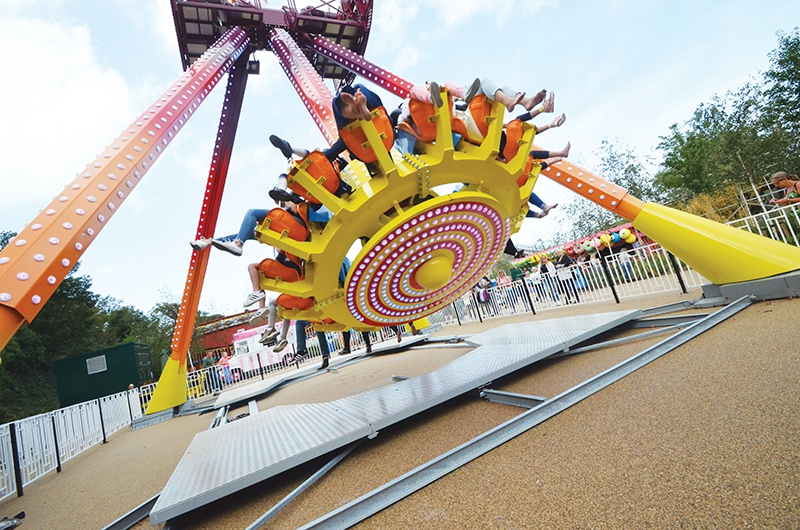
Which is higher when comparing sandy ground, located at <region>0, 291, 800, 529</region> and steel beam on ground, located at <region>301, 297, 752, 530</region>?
steel beam on ground, located at <region>301, 297, 752, 530</region>

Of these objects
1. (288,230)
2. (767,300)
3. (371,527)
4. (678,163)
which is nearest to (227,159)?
(288,230)

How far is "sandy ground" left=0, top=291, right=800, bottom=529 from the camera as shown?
4.74 ft

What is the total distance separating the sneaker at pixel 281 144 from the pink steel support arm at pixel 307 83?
2.10 m

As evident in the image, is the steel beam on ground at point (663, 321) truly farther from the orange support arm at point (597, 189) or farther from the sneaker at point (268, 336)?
the sneaker at point (268, 336)

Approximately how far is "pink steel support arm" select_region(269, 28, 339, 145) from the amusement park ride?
4cm

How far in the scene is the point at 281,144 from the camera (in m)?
2.25

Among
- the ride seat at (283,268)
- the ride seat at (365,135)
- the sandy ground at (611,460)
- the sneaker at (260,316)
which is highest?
the ride seat at (365,135)

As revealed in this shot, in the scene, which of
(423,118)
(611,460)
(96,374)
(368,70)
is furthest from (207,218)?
(96,374)

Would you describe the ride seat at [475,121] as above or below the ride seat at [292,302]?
above

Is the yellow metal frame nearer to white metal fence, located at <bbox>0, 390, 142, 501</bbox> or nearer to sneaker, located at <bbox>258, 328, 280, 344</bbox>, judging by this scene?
sneaker, located at <bbox>258, 328, 280, 344</bbox>

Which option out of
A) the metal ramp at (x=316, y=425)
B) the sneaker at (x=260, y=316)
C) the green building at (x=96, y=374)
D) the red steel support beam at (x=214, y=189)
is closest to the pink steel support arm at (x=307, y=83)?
the red steel support beam at (x=214, y=189)

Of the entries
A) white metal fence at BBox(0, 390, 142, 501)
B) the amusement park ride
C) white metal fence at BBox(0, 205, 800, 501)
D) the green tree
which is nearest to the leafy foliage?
→ the green tree

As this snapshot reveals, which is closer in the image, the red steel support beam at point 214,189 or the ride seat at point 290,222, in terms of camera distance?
the ride seat at point 290,222

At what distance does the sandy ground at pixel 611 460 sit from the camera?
4.74 ft
